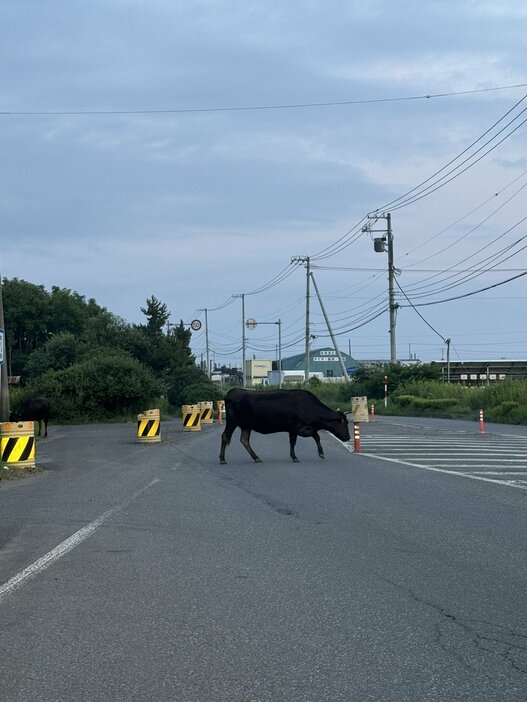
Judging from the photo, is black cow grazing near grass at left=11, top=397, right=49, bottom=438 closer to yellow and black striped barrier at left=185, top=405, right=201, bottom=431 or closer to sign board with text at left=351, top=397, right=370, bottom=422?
yellow and black striped barrier at left=185, top=405, right=201, bottom=431

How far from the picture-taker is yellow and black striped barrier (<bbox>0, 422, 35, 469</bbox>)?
18391mm

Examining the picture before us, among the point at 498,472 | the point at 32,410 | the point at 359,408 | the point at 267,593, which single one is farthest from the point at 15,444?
the point at 359,408

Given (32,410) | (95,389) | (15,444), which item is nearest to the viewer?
(15,444)

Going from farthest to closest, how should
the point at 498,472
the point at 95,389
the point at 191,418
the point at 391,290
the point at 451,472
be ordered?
the point at 391,290 → the point at 95,389 → the point at 191,418 → the point at 451,472 → the point at 498,472

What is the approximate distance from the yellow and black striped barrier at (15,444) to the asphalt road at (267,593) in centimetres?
382

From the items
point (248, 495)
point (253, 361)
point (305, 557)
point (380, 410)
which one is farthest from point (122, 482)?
point (253, 361)

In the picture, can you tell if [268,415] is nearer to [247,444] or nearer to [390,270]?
[247,444]

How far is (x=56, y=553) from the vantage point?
30.5ft

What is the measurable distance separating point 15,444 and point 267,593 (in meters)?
12.2

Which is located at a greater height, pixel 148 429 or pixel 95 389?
pixel 95 389

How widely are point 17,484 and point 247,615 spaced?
10.6m

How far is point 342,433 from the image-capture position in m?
20.1

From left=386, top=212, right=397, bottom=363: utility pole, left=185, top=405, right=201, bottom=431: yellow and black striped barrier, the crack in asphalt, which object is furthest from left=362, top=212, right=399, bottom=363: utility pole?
the crack in asphalt

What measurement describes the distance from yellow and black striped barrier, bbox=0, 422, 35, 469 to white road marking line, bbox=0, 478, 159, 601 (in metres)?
6.30
